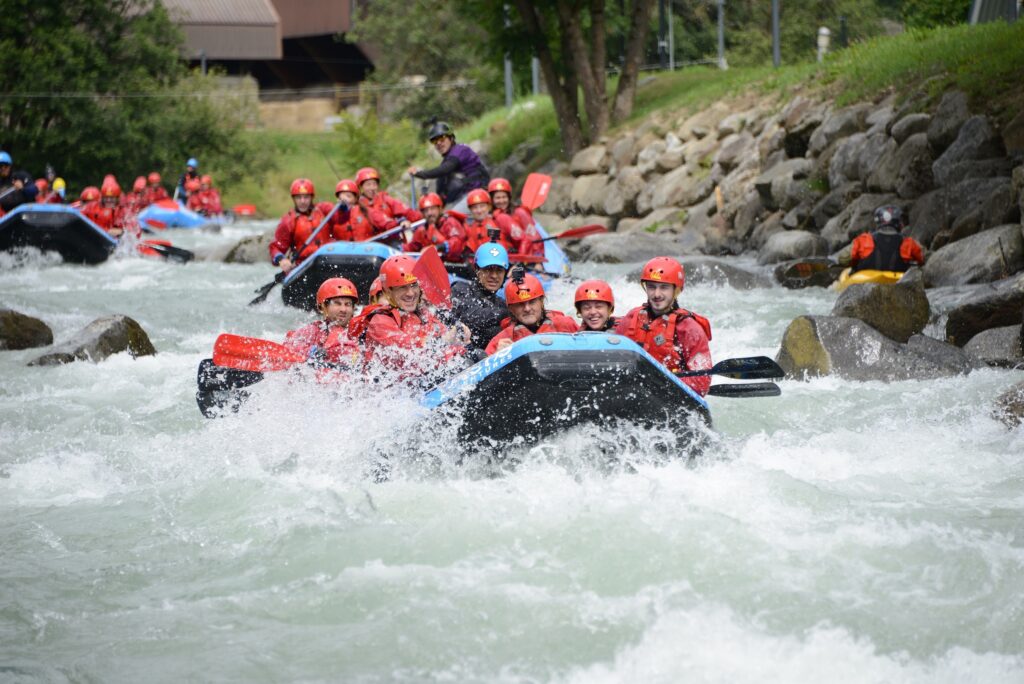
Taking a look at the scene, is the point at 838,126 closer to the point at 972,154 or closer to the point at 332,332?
the point at 972,154

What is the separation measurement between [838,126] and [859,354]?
773 cm

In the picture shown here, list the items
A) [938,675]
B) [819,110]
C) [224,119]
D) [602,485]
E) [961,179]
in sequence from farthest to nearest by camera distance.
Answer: [224,119]
[819,110]
[961,179]
[602,485]
[938,675]

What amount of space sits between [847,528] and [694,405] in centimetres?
98

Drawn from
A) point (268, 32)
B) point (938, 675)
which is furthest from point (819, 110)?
point (268, 32)

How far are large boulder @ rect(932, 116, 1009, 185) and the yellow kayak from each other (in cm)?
156

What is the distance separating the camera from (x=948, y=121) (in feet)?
43.1

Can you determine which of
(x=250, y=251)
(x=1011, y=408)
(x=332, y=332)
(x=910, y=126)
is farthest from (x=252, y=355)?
(x=250, y=251)

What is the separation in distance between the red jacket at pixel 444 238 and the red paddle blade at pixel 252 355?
426cm

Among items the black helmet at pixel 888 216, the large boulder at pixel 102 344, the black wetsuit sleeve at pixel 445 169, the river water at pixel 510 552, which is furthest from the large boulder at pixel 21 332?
the black helmet at pixel 888 216

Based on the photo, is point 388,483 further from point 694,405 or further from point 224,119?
point 224,119

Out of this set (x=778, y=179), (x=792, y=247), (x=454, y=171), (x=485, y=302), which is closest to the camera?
(x=485, y=302)

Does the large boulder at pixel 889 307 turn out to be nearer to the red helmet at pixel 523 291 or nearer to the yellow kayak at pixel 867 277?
the yellow kayak at pixel 867 277

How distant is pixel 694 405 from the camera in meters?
6.12

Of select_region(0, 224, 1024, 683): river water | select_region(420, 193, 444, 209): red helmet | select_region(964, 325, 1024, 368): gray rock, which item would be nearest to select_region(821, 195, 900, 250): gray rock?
select_region(964, 325, 1024, 368): gray rock
